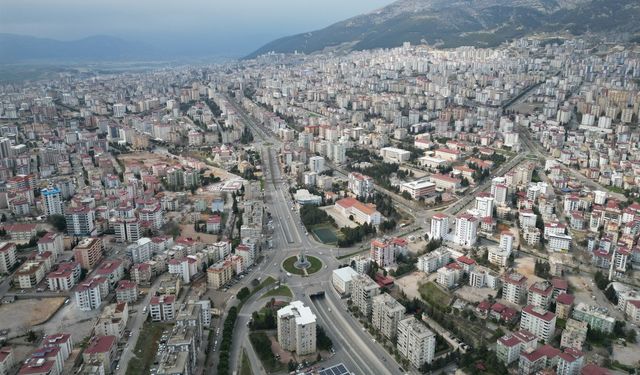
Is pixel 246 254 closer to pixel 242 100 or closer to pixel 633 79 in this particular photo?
pixel 242 100

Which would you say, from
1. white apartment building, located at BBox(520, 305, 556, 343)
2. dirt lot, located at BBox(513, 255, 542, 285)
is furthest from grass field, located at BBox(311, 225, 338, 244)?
white apartment building, located at BBox(520, 305, 556, 343)

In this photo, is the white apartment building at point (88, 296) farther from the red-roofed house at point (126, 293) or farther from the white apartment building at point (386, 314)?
the white apartment building at point (386, 314)

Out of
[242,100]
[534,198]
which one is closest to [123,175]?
[534,198]

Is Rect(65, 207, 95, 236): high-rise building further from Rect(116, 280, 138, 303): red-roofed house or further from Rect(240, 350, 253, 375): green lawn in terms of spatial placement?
Rect(240, 350, 253, 375): green lawn

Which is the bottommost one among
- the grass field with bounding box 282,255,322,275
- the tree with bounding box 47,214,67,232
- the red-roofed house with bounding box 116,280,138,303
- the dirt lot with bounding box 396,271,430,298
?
the dirt lot with bounding box 396,271,430,298

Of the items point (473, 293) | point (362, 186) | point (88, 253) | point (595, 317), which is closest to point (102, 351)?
point (88, 253)
